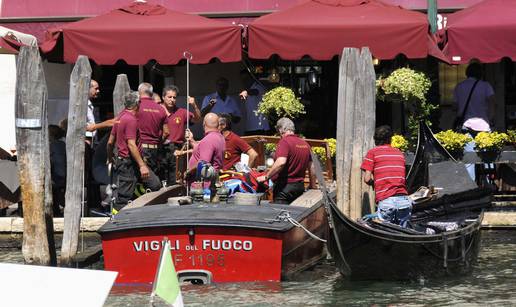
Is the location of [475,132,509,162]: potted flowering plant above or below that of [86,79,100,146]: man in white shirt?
below

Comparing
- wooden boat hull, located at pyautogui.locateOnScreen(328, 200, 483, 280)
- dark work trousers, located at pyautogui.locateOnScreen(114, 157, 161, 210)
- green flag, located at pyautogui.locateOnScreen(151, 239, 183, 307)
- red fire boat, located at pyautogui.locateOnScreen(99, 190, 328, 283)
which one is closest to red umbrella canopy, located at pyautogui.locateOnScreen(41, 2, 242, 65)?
dark work trousers, located at pyautogui.locateOnScreen(114, 157, 161, 210)

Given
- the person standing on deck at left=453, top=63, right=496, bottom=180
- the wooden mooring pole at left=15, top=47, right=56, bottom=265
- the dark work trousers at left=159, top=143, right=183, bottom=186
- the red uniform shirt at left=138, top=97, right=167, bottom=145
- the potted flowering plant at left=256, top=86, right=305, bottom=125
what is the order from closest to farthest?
the wooden mooring pole at left=15, top=47, right=56, bottom=265 < the red uniform shirt at left=138, top=97, right=167, bottom=145 < the dark work trousers at left=159, top=143, right=183, bottom=186 < the potted flowering plant at left=256, top=86, right=305, bottom=125 < the person standing on deck at left=453, top=63, right=496, bottom=180

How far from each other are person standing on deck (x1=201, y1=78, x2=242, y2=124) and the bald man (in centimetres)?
375

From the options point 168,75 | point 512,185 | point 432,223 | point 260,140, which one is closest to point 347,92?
point 432,223

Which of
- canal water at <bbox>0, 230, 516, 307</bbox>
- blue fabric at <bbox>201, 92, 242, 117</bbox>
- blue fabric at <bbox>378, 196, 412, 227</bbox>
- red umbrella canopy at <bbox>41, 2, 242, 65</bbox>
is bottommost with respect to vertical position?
canal water at <bbox>0, 230, 516, 307</bbox>

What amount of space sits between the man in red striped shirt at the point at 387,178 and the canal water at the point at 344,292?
72cm

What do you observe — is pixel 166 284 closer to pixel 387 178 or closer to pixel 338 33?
pixel 387 178

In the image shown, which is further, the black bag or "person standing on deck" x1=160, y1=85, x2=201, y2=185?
the black bag

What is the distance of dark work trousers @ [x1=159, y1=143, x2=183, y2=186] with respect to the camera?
49.9 feet

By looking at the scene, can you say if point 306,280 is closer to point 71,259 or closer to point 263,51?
point 71,259

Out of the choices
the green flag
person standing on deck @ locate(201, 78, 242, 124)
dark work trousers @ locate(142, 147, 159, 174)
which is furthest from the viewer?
person standing on deck @ locate(201, 78, 242, 124)

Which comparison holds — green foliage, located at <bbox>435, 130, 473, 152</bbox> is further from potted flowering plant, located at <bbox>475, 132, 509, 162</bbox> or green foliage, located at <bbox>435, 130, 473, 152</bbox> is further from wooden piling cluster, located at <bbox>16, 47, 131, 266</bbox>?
wooden piling cluster, located at <bbox>16, 47, 131, 266</bbox>

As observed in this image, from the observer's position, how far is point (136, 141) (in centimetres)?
1404

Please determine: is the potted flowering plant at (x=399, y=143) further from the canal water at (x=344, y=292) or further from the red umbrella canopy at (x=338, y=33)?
the canal water at (x=344, y=292)
